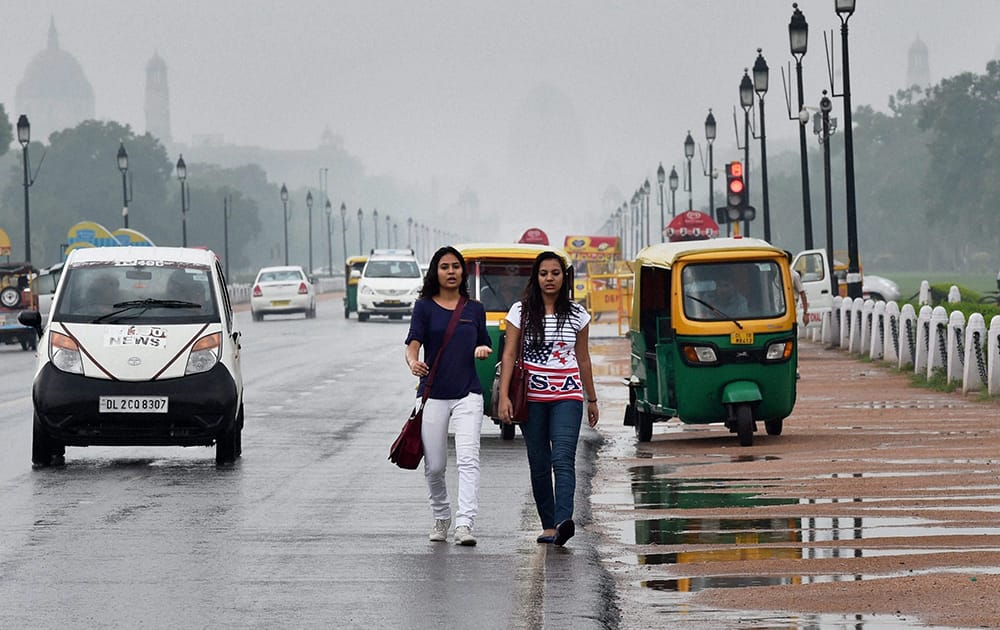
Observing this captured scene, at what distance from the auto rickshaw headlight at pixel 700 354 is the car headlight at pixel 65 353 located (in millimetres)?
5351

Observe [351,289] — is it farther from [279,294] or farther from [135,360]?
[135,360]

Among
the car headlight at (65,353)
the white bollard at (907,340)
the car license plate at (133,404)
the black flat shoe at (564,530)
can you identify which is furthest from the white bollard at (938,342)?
the black flat shoe at (564,530)

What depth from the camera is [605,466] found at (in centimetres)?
1616

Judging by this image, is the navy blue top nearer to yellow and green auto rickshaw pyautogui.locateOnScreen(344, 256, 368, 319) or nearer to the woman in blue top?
the woman in blue top

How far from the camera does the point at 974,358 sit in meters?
23.1

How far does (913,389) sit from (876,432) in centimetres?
633

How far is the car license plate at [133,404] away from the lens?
1520cm

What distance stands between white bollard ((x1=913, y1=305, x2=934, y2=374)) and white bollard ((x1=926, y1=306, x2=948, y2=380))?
662 mm

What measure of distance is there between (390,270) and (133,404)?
4086 cm

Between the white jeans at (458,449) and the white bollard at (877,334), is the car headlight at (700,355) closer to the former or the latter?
the white jeans at (458,449)

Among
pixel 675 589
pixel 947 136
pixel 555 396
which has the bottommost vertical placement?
pixel 675 589

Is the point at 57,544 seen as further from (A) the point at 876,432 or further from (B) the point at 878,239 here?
(B) the point at 878,239

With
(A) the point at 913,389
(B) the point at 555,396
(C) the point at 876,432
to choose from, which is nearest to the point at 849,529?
(B) the point at 555,396

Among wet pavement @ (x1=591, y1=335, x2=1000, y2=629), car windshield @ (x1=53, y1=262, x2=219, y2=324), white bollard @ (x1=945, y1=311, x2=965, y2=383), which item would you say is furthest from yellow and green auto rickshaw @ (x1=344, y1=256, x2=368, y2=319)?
car windshield @ (x1=53, y1=262, x2=219, y2=324)
